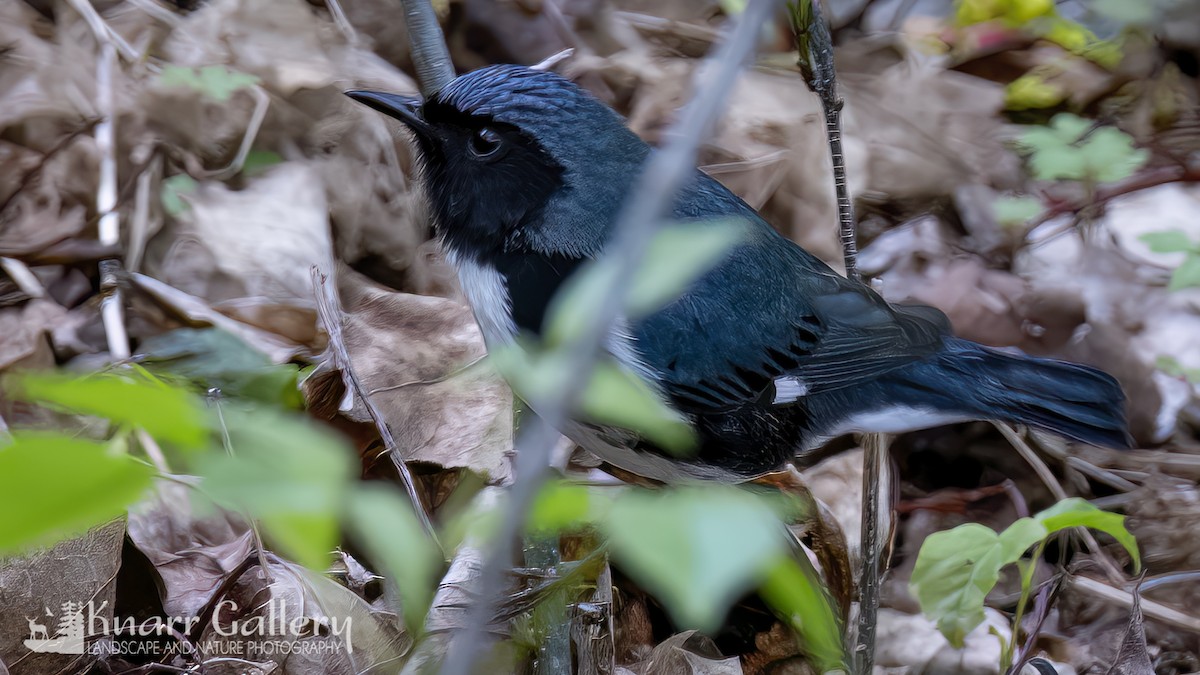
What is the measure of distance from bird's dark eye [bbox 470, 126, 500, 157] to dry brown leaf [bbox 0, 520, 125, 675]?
1.15 metres

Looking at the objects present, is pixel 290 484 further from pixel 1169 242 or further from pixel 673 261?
pixel 1169 242

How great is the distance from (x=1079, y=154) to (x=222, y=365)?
10.3 ft

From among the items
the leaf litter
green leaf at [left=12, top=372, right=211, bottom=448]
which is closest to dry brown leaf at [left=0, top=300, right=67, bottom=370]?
the leaf litter

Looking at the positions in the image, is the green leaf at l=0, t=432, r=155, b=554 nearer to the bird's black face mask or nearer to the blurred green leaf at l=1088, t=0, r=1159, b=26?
the bird's black face mask

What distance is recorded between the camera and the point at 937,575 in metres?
2.22

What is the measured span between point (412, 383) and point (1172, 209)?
124 inches

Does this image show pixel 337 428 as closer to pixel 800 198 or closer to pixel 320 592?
pixel 320 592

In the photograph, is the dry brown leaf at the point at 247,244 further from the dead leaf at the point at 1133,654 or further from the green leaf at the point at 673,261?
the green leaf at the point at 673,261

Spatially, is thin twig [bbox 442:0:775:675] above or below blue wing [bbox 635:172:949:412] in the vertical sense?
above

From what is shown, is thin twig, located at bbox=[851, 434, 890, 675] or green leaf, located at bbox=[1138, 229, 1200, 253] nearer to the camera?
thin twig, located at bbox=[851, 434, 890, 675]

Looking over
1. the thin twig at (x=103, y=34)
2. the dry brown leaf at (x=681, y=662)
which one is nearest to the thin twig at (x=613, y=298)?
the dry brown leaf at (x=681, y=662)

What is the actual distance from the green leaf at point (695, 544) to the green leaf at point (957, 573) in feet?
5.36

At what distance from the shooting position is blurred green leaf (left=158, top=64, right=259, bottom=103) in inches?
151

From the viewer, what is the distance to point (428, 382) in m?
2.98
